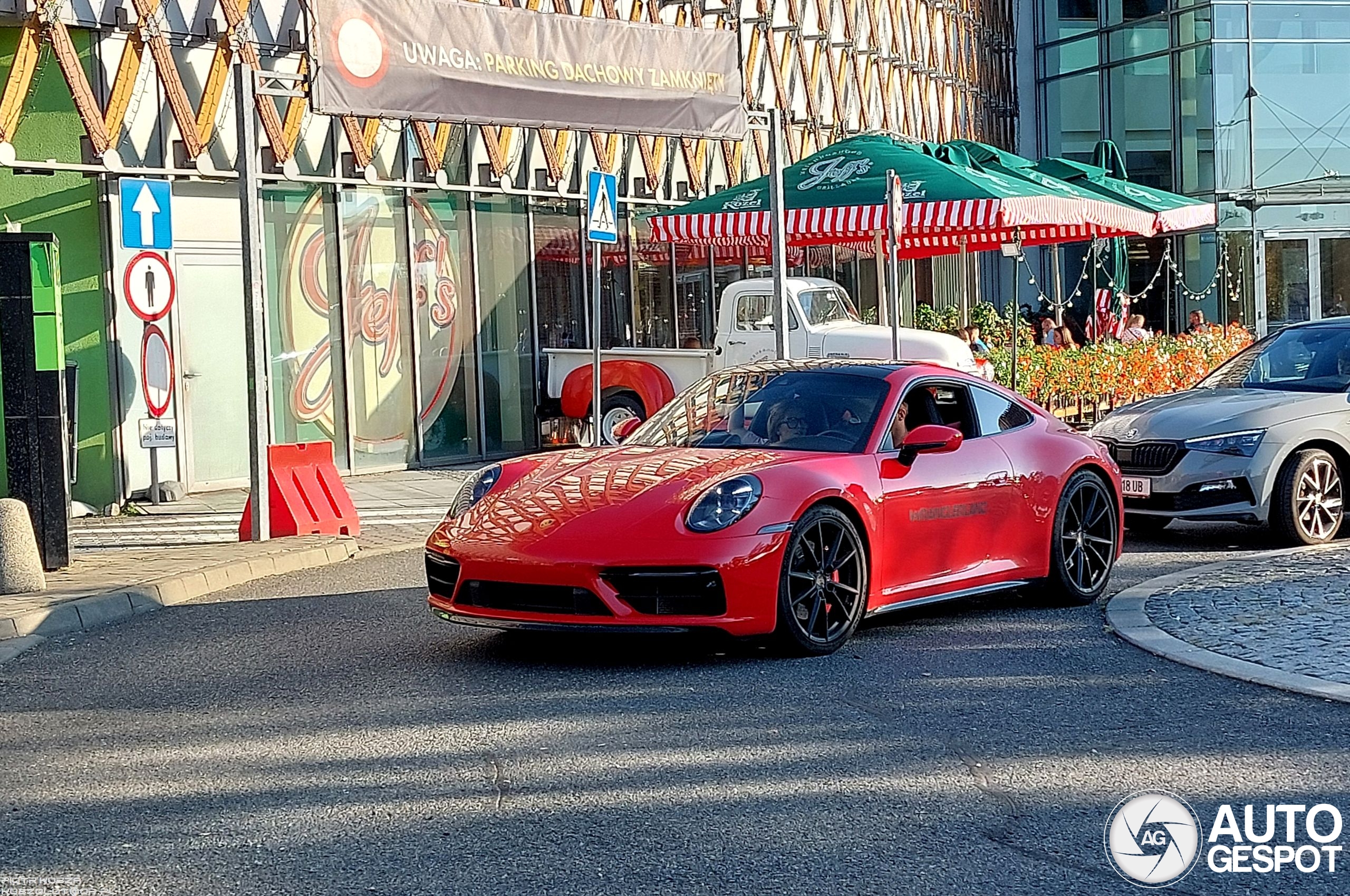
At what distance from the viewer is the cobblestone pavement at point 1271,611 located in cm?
734

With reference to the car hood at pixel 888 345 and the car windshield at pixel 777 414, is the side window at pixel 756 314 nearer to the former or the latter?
the car hood at pixel 888 345

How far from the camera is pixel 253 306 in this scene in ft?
40.7

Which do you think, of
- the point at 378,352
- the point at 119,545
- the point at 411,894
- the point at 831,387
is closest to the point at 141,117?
the point at 378,352

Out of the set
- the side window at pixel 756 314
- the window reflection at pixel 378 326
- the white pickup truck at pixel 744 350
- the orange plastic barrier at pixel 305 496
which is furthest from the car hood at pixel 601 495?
the side window at pixel 756 314

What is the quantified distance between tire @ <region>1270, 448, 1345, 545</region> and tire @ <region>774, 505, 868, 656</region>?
451cm

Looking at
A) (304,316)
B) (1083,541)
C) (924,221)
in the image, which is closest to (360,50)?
(304,316)

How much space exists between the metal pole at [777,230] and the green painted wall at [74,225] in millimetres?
6593

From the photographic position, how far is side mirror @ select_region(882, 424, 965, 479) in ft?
26.4

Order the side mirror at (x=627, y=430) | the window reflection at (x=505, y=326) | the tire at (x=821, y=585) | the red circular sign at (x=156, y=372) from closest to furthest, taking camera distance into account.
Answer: the tire at (x=821, y=585), the side mirror at (x=627, y=430), the red circular sign at (x=156, y=372), the window reflection at (x=505, y=326)

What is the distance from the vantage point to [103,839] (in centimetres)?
493

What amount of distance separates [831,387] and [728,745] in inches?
118

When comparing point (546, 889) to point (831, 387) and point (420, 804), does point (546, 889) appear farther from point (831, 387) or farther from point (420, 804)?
point (831, 387)

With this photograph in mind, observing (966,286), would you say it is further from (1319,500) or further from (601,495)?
(601,495)

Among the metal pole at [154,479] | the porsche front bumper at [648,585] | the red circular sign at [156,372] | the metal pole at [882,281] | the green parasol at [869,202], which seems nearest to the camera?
the porsche front bumper at [648,585]
